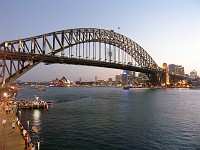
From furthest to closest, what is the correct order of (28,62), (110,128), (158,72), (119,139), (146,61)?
1. (158,72)
2. (146,61)
3. (28,62)
4. (110,128)
5. (119,139)

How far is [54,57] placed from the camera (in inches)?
2773

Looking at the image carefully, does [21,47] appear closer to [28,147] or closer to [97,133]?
[97,133]

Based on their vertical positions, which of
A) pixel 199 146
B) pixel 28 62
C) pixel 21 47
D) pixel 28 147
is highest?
pixel 21 47

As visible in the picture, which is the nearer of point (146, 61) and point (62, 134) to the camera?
point (62, 134)

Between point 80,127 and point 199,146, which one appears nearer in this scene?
point 199,146

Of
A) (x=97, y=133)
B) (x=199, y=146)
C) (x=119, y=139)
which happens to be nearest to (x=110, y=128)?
(x=97, y=133)

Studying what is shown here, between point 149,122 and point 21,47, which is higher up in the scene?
point 21,47

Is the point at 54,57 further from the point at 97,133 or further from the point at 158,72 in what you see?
the point at 158,72

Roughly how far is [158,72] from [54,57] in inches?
4749

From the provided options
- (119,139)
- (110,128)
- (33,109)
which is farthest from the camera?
(33,109)

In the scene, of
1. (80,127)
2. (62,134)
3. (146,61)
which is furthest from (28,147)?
(146,61)

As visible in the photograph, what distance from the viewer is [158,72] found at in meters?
175

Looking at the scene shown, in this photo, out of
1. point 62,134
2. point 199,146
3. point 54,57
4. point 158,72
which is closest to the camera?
point 199,146

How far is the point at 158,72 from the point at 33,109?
447 feet
